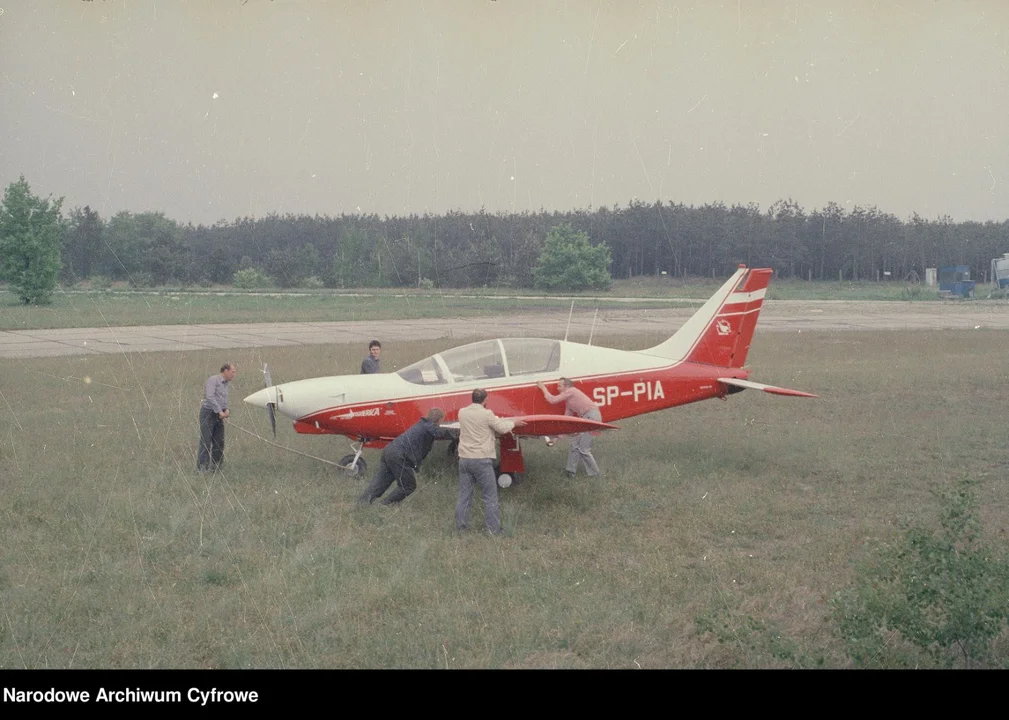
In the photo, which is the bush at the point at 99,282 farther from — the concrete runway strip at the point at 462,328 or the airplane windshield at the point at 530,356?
the airplane windshield at the point at 530,356

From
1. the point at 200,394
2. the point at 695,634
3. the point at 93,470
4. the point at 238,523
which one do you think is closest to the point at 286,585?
the point at 238,523

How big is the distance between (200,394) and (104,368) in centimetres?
638

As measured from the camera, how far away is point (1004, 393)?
18625 millimetres

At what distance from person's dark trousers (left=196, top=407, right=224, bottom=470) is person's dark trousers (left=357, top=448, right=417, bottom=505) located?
106 inches

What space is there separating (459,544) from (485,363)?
338 cm

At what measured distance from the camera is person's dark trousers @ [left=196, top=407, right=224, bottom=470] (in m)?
11.2

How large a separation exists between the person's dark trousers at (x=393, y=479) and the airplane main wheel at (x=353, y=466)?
1390 millimetres

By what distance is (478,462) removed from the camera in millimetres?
8953

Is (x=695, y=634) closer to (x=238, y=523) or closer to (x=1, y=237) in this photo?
(x=238, y=523)

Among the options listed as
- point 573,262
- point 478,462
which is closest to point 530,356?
point 478,462

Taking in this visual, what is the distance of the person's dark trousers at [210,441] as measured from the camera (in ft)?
36.8
